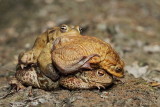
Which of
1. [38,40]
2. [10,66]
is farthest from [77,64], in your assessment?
[10,66]

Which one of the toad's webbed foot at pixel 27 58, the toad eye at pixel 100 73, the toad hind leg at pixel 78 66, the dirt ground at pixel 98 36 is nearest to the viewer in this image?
the toad hind leg at pixel 78 66

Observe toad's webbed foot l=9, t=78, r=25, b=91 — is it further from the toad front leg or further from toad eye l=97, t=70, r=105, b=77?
toad eye l=97, t=70, r=105, b=77

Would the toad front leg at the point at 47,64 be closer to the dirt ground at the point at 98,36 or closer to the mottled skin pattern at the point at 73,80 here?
the mottled skin pattern at the point at 73,80

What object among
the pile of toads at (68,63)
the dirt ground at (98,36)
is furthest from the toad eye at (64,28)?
the dirt ground at (98,36)

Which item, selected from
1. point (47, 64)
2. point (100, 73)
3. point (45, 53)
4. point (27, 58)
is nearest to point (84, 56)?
point (100, 73)

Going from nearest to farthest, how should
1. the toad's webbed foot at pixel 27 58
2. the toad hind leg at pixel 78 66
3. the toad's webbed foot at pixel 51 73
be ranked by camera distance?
the toad hind leg at pixel 78 66
the toad's webbed foot at pixel 51 73
the toad's webbed foot at pixel 27 58

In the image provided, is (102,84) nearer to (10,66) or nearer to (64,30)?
(64,30)

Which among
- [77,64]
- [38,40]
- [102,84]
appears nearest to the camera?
[77,64]
